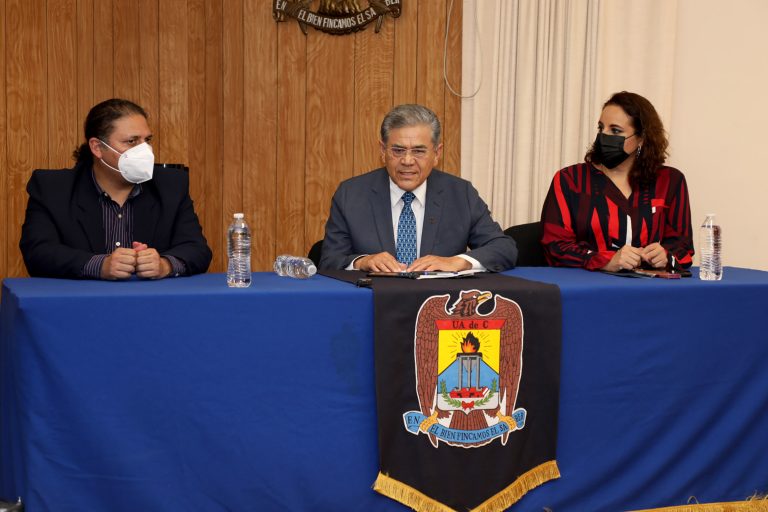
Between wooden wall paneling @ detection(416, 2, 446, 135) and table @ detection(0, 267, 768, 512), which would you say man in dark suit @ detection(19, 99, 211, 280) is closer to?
table @ detection(0, 267, 768, 512)

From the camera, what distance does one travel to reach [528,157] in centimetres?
468

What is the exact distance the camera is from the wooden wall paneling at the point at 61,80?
4422 millimetres

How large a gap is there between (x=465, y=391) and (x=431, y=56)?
2.76 meters

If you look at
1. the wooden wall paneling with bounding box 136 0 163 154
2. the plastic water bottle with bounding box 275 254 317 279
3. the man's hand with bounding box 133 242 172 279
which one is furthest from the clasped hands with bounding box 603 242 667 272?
the wooden wall paneling with bounding box 136 0 163 154

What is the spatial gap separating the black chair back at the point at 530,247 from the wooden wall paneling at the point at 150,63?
2118mm

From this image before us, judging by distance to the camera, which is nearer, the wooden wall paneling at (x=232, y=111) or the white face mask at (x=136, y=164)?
the white face mask at (x=136, y=164)

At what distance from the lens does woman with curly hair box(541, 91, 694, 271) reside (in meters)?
3.38

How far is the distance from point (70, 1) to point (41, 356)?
2.97 m

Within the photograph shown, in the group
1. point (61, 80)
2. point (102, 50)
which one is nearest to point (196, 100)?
point (102, 50)

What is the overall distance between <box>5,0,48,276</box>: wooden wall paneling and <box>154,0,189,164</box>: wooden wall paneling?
60 cm

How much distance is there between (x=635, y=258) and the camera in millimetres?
2998

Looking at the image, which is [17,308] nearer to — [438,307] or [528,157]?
[438,307]

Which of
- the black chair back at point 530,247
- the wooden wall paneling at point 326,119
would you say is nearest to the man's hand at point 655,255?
the black chair back at point 530,247

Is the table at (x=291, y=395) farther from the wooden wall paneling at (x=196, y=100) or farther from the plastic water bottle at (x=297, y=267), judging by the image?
the wooden wall paneling at (x=196, y=100)
